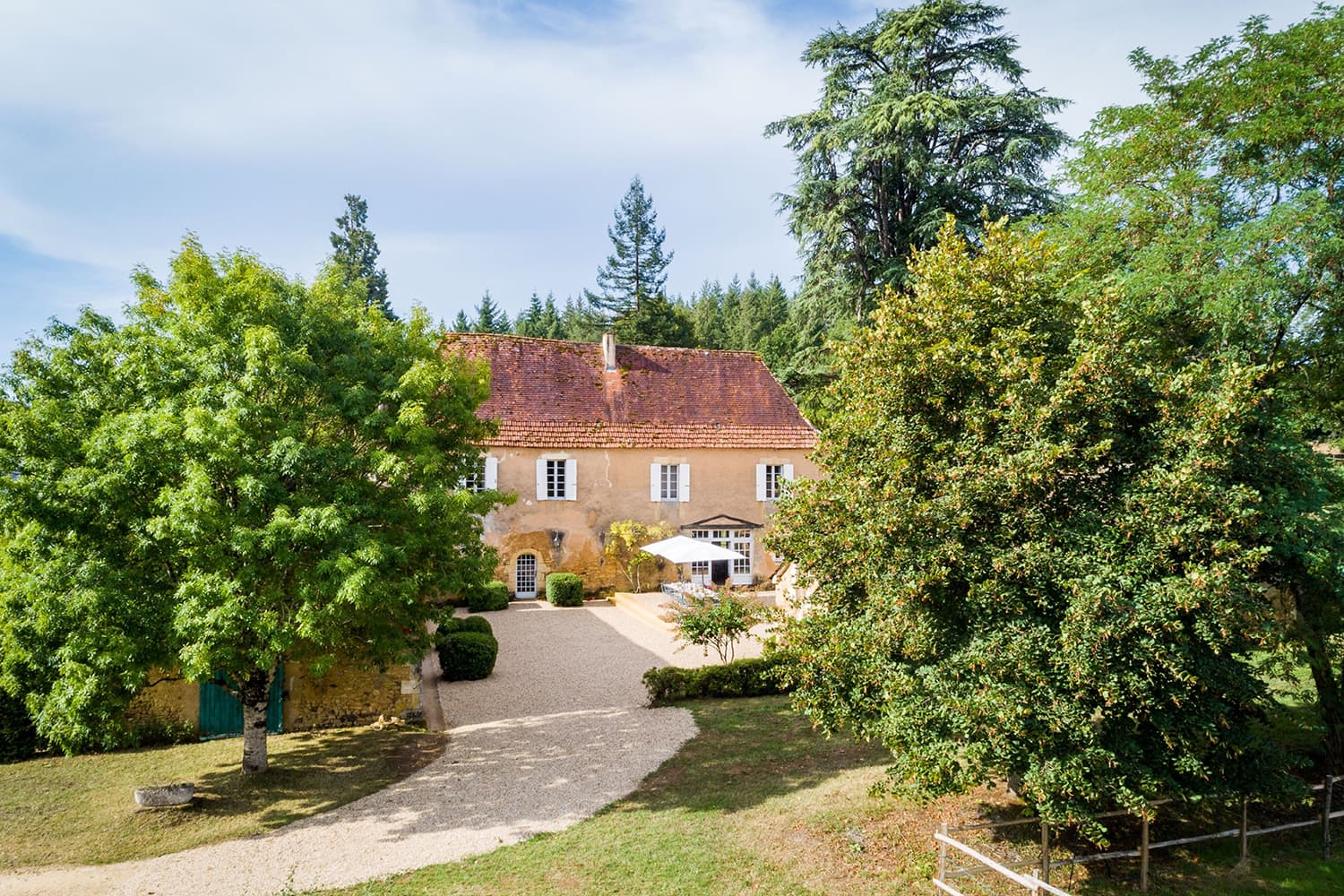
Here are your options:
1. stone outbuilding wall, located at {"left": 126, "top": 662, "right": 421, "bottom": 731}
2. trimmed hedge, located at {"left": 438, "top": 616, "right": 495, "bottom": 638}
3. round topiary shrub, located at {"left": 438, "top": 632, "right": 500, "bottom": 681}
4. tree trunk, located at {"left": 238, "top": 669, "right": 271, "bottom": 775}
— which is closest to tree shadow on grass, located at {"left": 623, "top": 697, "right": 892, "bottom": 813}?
round topiary shrub, located at {"left": 438, "top": 632, "right": 500, "bottom": 681}

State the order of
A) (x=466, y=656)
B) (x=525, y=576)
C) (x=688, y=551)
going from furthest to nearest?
(x=525, y=576), (x=688, y=551), (x=466, y=656)

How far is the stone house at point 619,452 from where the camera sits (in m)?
24.0

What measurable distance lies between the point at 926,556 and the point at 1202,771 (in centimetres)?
302

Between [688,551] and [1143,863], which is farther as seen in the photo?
[688,551]

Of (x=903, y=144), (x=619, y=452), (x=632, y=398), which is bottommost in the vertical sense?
(x=619, y=452)

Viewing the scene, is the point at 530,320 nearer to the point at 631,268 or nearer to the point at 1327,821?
the point at 631,268

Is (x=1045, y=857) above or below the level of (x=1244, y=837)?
above

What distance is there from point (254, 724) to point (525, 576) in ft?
43.2

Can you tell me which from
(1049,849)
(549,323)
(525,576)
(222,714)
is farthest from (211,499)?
(549,323)

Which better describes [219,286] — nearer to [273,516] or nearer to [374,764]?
[273,516]

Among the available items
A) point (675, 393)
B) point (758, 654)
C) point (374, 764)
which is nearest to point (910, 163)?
point (675, 393)

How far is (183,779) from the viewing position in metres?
10.9

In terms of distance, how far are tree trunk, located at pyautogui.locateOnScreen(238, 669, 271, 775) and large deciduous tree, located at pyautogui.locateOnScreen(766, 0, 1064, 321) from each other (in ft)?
68.2

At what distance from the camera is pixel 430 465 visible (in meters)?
10.6
